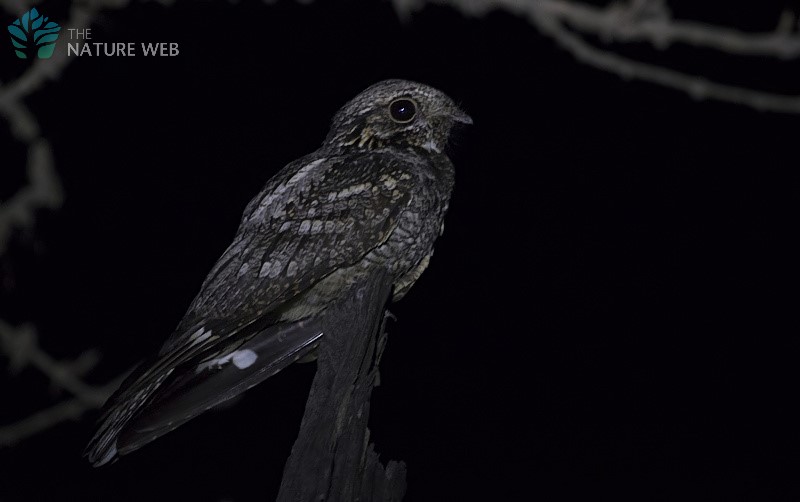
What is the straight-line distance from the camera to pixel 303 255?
85.1 inches

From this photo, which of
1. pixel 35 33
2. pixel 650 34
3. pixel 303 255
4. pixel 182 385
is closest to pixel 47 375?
pixel 35 33

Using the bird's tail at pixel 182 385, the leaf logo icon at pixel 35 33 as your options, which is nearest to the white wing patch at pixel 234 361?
the bird's tail at pixel 182 385

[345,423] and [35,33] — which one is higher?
[35,33]

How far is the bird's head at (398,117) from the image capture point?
2477 millimetres

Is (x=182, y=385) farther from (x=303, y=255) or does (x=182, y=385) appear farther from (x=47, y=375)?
(x=47, y=375)

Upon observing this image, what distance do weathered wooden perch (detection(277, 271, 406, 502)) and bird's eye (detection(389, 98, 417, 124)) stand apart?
0.92 m

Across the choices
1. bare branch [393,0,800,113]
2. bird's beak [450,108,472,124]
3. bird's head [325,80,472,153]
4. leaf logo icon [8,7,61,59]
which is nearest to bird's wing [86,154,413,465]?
bird's head [325,80,472,153]

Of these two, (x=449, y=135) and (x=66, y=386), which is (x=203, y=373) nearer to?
(x=449, y=135)

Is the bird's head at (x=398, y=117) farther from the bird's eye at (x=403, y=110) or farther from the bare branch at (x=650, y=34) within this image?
the bare branch at (x=650, y=34)

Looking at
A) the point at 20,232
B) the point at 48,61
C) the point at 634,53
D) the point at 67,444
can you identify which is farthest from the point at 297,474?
the point at 67,444

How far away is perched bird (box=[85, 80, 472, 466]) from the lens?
192 cm

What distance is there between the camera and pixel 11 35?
3.08 metres

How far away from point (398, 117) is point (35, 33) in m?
1.55

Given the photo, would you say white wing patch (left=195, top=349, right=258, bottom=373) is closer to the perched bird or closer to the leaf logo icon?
the perched bird
